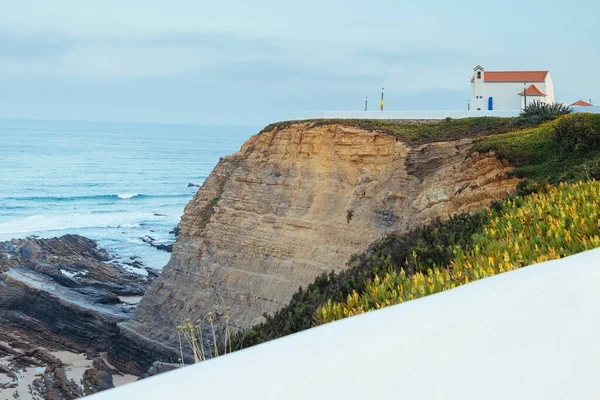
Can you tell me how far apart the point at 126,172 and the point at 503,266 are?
325 feet

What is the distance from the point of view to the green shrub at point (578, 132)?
18.5m

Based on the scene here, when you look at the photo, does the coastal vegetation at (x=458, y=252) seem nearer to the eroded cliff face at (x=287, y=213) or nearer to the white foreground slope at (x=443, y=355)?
the white foreground slope at (x=443, y=355)

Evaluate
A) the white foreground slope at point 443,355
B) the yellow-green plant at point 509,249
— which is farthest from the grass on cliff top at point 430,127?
the white foreground slope at point 443,355

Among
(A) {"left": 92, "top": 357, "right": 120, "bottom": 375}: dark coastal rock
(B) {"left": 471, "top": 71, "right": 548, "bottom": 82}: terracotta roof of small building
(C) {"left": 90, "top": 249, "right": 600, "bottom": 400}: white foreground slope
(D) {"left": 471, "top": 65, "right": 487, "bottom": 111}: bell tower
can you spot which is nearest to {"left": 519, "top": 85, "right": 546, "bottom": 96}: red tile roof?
(B) {"left": 471, "top": 71, "right": 548, "bottom": 82}: terracotta roof of small building

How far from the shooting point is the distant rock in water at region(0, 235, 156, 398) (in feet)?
83.6

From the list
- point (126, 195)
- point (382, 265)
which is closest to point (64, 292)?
point (382, 265)

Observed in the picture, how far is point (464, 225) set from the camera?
1046 centimetres

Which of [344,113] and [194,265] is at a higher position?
[344,113]

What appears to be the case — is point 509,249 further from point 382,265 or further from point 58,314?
point 58,314

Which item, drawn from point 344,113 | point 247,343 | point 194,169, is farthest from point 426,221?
point 194,169

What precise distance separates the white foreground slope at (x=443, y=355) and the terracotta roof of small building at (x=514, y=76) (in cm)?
3284

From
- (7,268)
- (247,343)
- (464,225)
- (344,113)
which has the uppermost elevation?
(344,113)

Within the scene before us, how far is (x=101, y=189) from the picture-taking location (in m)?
83.8

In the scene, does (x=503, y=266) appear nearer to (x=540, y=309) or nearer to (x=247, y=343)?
(x=540, y=309)
